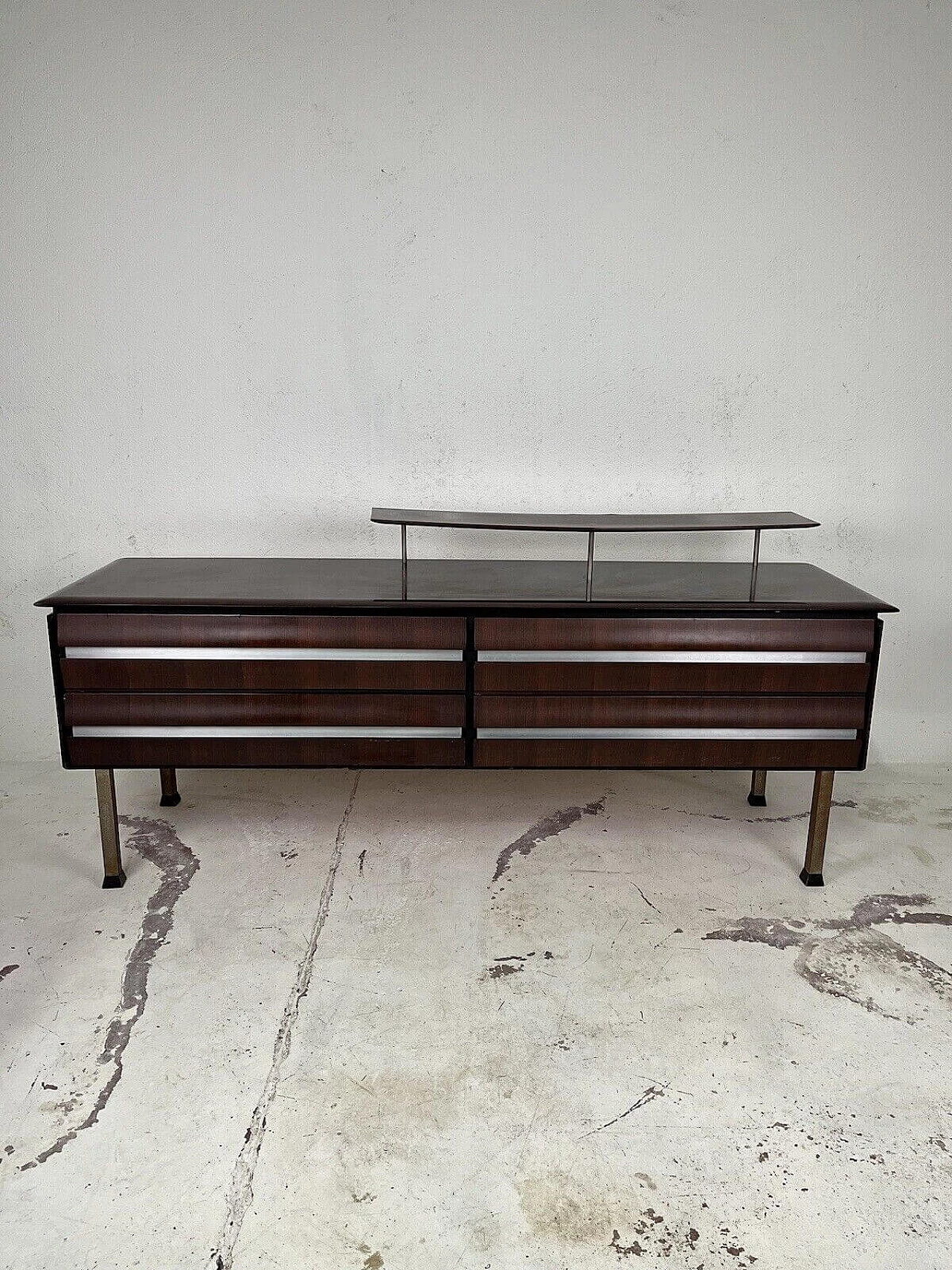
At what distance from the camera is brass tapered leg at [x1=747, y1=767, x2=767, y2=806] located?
3.18 m

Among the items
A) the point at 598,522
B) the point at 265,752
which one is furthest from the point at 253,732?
the point at 598,522

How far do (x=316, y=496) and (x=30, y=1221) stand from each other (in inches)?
90.7

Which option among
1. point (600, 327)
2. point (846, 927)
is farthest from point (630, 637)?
point (600, 327)

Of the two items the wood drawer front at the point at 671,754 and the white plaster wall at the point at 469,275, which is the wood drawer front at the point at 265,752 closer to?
the wood drawer front at the point at 671,754

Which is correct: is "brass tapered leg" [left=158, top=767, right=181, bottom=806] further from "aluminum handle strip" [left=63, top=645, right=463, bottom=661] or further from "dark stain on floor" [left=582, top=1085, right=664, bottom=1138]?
"dark stain on floor" [left=582, top=1085, right=664, bottom=1138]

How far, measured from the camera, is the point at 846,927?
8.09 feet

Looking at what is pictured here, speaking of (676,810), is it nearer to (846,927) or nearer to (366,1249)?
(846,927)

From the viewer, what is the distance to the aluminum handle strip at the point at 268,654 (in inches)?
98.2

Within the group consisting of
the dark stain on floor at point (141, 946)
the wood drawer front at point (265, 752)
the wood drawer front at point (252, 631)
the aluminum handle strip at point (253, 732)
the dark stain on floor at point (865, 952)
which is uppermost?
the wood drawer front at point (252, 631)

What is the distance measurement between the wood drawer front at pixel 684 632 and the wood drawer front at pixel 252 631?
6.2 inches

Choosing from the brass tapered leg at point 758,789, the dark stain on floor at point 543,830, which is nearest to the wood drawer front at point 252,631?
the dark stain on floor at point 543,830

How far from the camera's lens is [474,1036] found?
203 centimetres

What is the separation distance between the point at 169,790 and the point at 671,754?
1764 millimetres

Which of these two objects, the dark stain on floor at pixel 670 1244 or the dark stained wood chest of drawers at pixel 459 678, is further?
the dark stained wood chest of drawers at pixel 459 678
